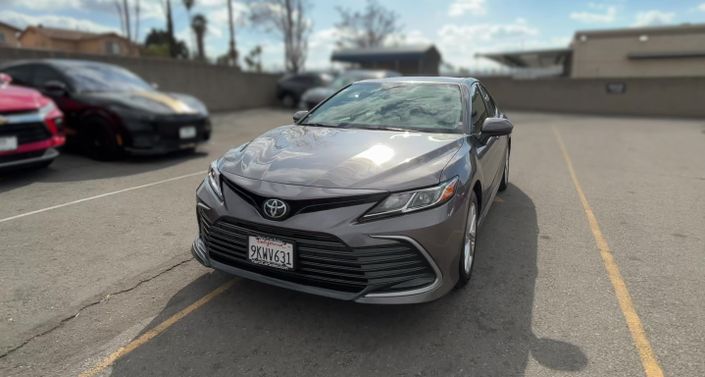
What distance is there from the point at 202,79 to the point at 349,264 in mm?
16365

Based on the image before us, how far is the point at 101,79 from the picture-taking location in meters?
7.95

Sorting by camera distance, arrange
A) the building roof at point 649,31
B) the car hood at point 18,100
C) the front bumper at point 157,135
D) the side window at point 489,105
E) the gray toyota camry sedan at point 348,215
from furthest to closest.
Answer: the building roof at point 649,31
the front bumper at point 157,135
the car hood at point 18,100
the side window at point 489,105
the gray toyota camry sedan at point 348,215

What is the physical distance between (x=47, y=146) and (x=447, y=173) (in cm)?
584

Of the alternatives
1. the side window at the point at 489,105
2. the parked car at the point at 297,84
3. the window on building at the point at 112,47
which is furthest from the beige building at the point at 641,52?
the window on building at the point at 112,47

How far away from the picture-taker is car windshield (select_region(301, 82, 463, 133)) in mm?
3707

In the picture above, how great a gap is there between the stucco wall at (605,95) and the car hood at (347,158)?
882 inches

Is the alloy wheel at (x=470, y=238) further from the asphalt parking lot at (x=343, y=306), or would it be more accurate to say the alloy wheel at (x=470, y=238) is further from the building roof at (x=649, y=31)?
the building roof at (x=649, y=31)

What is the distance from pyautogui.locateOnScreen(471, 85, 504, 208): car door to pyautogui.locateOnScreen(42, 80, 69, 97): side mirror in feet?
21.4

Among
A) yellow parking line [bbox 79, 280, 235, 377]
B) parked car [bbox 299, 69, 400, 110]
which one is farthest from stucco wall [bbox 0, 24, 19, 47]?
yellow parking line [bbox 79, 280, 235, 377]

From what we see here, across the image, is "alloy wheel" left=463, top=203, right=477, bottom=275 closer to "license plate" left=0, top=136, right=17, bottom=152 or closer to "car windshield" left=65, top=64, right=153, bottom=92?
"license plate" left=0, top=136, right=17, bottom=152

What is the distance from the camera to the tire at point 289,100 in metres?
19.6

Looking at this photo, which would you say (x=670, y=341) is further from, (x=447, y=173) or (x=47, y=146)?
(x=47, y=146)

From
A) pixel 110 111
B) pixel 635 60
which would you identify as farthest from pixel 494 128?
pixel 635 60

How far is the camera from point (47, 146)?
245 inches
